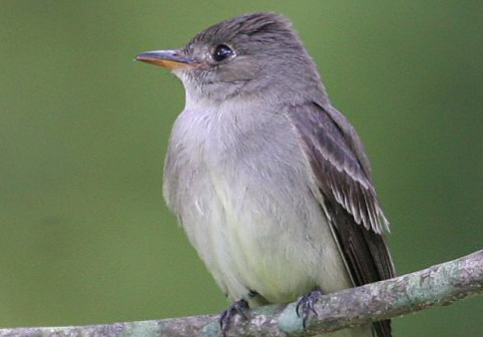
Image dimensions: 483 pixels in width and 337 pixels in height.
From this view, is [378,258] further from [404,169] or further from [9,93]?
[9,93]

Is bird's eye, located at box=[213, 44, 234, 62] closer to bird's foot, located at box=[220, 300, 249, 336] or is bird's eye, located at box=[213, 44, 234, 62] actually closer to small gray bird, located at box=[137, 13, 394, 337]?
small gray bird, located at box=[137, 13, 394, 337]

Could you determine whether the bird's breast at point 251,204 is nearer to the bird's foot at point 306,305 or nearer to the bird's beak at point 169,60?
the bird's foot at point 306,305

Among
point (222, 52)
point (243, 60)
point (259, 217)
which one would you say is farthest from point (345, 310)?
point (222, 52)

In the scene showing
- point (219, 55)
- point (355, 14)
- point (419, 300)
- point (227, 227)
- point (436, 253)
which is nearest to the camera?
point (419, 300)

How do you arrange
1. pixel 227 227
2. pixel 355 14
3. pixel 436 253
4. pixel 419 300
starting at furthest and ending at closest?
1. pixel 355 14
2. pixel 436 253
3. pixel 227 227
4. pixel 419 300

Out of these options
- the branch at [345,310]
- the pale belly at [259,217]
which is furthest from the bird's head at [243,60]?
the branch at [345,310]

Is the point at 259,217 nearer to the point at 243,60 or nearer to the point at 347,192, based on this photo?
the point at 347,192

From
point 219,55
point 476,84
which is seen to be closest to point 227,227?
point 219,55
